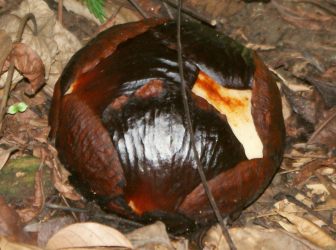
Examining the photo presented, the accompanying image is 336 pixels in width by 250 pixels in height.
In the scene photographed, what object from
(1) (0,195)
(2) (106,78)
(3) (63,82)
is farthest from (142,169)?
(1) (0,195)

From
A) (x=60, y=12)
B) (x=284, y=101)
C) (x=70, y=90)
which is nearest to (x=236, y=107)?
(x=70, y=90)

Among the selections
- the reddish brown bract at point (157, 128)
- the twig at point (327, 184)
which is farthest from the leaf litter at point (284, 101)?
the reddish brown bract at point (157, 128)

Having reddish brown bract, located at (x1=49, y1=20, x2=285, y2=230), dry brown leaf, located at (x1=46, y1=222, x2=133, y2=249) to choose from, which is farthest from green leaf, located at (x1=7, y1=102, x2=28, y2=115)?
dry brown leaf, located at (x1=46, y1=222, x2=133, y2=249)

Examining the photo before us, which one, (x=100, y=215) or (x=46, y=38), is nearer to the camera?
(x=100, y=215)

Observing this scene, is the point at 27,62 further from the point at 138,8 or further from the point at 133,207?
the point at 133,207

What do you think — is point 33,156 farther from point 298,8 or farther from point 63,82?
point 298,8

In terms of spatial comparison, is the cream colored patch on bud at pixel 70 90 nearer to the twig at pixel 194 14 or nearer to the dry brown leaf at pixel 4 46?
the dry brown leaf at pixel 4 46
